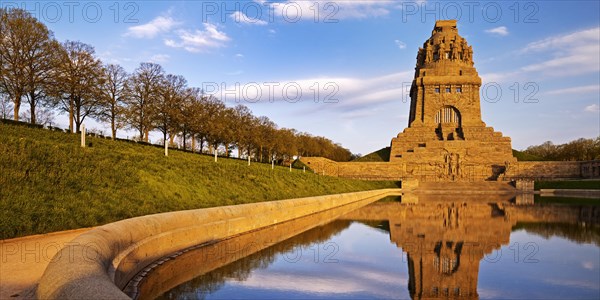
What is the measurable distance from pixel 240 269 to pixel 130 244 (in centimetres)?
222

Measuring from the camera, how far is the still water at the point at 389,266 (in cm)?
717

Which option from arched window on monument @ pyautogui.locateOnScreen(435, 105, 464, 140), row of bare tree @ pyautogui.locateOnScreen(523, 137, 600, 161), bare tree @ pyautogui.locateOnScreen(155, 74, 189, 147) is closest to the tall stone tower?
arched window on monument @ pyautogui.locateOnScreen(435, 105, 464, 140)

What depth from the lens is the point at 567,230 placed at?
48.7 ft

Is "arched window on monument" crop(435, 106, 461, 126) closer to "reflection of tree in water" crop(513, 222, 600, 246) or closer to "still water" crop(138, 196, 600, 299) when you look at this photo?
"reflection of tree in water" crop(513, 222, 600, 246)

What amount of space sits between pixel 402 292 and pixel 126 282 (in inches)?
188

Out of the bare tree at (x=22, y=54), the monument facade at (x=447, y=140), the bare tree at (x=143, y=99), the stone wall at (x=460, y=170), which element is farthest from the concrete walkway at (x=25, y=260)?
the monument facade at (x=447, y=140)

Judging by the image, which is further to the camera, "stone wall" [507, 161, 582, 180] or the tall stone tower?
the tall stone tower

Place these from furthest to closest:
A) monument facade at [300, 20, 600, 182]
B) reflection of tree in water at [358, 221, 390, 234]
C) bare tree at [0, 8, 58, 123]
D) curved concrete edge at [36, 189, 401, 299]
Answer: monument facade at [300, 20, 600, 182]
bare tree at [0, 8, 58, 123]
reflection of tree in water at [358, 221, 390, 234]
curved concrete edge at [36, 189, 401, 299]

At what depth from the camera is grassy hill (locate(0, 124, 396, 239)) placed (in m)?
10.2

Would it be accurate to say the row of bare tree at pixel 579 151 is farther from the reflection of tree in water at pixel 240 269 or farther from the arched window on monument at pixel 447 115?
the reflection of tree in water at pixel 240 269

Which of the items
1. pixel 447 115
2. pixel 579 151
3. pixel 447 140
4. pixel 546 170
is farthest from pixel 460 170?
pixel 579 151

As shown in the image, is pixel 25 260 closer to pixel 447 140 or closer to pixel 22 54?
pixel 22 54

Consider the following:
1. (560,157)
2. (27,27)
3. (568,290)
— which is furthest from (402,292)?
(560,157)

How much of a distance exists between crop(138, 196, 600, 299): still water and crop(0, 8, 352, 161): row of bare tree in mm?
30943
